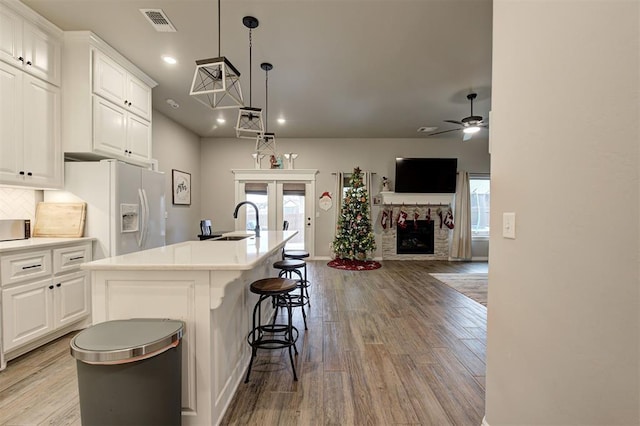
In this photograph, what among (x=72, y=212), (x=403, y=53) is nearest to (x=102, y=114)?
(x=72, y=212)

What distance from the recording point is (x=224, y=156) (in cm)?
697

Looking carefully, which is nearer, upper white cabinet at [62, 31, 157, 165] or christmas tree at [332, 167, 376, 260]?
upper white cabinet at [62, 31, 157, 165]

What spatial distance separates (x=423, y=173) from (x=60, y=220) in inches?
257

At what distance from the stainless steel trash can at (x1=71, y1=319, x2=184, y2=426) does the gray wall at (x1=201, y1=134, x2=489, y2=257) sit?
5.78m

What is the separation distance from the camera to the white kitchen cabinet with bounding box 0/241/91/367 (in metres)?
2.15

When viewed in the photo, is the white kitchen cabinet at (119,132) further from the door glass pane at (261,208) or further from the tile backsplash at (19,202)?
the door glass pane at (261,208)

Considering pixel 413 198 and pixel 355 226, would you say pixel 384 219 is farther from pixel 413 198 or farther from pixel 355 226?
pixel 355 226

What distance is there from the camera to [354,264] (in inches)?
245

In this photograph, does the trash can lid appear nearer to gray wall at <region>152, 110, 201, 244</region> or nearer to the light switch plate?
the light switch plate

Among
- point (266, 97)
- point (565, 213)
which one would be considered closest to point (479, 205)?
point (266, 97)

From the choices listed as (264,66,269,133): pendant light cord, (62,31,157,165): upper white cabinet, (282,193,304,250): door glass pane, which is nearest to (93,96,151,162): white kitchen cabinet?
(62,31,157,165): upper white cabinet

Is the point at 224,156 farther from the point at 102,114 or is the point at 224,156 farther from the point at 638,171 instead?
the point at 638,171

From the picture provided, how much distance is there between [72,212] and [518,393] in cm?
382

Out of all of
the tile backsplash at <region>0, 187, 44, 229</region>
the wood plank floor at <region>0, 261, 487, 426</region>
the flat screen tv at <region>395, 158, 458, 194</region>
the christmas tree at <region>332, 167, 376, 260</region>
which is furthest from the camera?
the flat screen tv at <region>395, 158, 458, 194</region>
